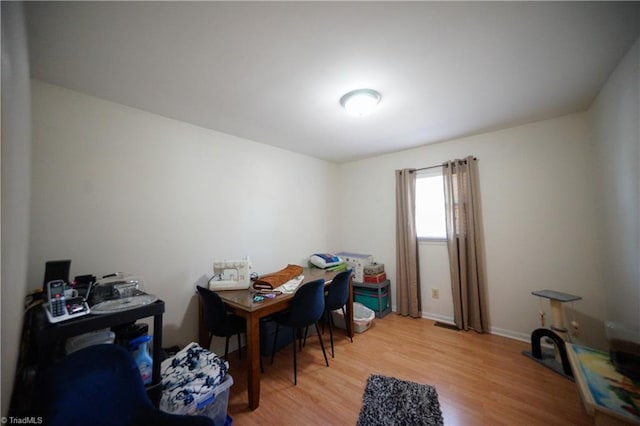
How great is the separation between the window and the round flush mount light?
1.70 m

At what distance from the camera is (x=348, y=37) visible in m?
1.23

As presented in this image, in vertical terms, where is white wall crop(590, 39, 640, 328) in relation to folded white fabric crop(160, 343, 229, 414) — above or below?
above

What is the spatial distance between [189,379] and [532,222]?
3.45 m

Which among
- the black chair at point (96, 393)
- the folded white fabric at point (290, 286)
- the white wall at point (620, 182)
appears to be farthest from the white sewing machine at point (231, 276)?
the white wall at point (620, 182)

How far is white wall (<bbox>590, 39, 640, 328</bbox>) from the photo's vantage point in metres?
1.45

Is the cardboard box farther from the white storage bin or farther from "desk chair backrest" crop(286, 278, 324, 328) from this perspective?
"desk chair backrest" crop(286, 278, 324, 328)

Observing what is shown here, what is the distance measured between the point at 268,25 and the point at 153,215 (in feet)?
5.79

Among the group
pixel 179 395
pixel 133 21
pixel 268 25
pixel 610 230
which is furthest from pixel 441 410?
pixel 133 21

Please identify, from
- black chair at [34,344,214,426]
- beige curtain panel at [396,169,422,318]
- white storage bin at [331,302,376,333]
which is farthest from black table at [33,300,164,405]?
beige curtain panel at [396,169,422,318]

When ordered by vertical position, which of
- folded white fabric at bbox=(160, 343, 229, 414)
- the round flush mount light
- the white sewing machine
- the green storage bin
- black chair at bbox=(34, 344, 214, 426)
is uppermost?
the round flush mount light

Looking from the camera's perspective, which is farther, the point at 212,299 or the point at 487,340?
the point at 487,340

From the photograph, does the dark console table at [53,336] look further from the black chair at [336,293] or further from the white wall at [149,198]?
the black chair at [336,293]

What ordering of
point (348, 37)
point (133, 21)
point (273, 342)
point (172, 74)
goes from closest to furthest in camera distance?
point (133, 21)
point (348, 37)
point (172, 74)
point (273, 342)

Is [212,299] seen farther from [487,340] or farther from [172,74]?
[487,340]
